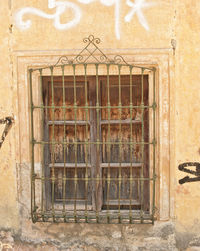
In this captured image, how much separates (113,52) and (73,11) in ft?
1.85

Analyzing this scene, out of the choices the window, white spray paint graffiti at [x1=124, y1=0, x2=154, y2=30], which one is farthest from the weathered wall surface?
the window

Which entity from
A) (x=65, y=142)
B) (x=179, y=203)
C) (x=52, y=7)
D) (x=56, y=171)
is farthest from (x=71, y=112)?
Result: (x=179, y=203)

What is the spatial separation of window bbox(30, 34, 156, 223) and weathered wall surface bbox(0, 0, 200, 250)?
5.8 inches

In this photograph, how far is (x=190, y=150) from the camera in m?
3.20

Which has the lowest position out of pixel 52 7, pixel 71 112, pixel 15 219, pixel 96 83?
pixel 15 219

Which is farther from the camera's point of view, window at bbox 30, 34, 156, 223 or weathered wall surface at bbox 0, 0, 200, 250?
window at bbox 30, 34, 156, 223

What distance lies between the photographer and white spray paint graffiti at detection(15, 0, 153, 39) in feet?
10.4

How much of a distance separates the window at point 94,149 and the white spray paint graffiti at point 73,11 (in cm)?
44

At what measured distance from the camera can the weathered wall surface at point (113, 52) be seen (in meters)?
3.16

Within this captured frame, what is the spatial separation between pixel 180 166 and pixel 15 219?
177 centimetres

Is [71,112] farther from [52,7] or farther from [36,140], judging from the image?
[52,7]

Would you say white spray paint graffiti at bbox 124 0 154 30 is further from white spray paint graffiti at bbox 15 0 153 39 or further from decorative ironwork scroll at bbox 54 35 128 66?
decorative ironwork scroll at bbox 54 35 128 66

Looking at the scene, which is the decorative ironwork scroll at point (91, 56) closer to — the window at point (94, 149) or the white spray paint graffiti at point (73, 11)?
the window at point (94, 149)

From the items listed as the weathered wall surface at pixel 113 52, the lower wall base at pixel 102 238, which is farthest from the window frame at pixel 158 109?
the lower wall base at pixel 102 238
